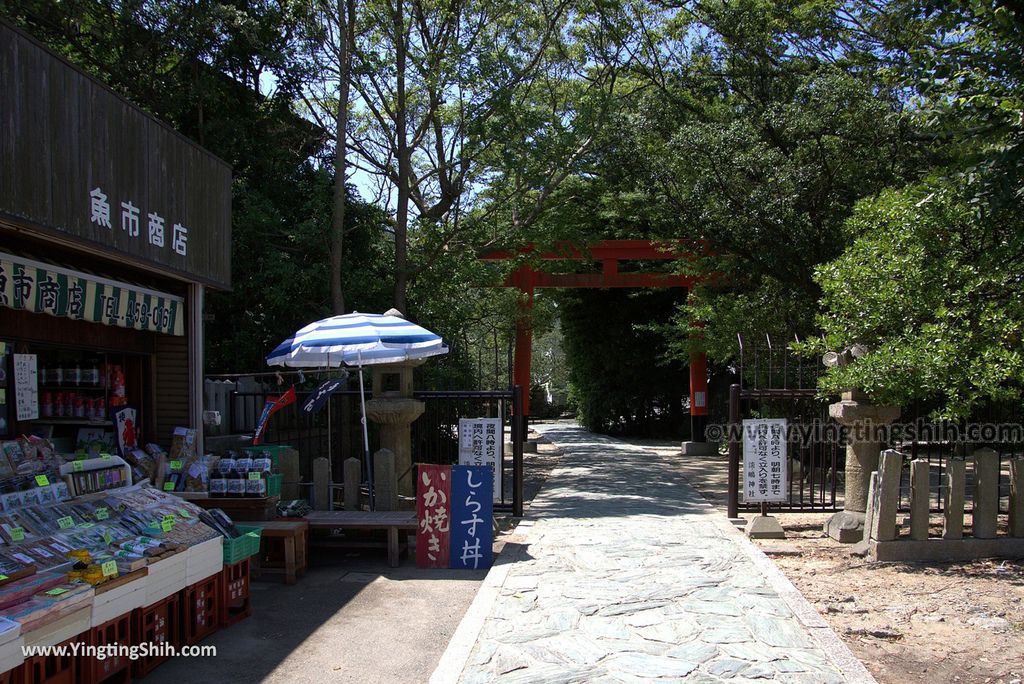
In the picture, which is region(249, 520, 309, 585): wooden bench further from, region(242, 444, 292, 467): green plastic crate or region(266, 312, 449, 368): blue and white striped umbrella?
region(266, 312, 449, 368): blue and white striped umbrella

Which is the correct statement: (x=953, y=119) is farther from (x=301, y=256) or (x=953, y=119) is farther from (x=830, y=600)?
(x=301, y=256)

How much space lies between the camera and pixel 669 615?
579cm

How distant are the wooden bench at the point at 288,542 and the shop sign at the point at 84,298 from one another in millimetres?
2310

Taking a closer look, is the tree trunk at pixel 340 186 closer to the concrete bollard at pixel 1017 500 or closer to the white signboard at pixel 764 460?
the white signboard at pixel 764 460

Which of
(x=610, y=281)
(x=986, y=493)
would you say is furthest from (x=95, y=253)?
(x=610, y=281)

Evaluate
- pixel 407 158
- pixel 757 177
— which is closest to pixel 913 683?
pixel 757 177

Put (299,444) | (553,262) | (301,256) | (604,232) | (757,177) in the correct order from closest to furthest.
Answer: (299,444), (301,256), (757,177), (553,262), (604,232)

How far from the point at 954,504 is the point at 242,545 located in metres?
6.71

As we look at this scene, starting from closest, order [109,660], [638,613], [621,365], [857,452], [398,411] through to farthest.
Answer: [109,660] < [638,613] < [857,452] < [398,411] < [621,365]

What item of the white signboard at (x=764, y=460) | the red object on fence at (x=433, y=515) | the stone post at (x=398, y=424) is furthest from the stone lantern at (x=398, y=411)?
the white signboard at (x=764, y=460)

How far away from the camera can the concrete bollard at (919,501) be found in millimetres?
7355

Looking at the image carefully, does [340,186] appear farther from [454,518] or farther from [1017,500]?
[1017,500]

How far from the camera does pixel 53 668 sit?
406 cm

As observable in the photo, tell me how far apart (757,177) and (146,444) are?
11173mm
